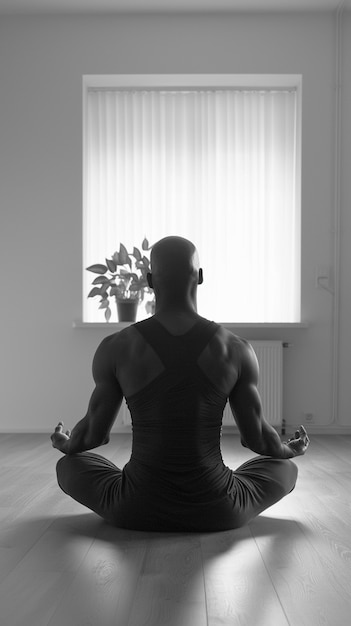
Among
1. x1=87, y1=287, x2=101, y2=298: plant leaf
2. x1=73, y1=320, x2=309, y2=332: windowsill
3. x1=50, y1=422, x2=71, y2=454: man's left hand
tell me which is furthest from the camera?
x1=73, y1=320, x2=309, y2=332: windowsill

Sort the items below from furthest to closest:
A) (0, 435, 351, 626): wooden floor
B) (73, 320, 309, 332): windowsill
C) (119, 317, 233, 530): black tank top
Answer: (73, 320, 309, 332): windowsill → (119, 317, 233, 530): black tank top → (0, 435, 351, 626): wooden floor

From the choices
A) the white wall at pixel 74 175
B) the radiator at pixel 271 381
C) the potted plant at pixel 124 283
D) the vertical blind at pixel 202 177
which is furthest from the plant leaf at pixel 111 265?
the radiator at pixel 271 381

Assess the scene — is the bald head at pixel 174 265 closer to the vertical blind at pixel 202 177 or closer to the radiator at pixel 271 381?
the radiator at pixel 271 381

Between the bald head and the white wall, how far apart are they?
9.89 ft

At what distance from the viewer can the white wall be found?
541 centimetres

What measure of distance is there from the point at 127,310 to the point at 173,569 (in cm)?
334

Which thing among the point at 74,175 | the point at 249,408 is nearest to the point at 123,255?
the point at 74,175

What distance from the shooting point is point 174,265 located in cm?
244

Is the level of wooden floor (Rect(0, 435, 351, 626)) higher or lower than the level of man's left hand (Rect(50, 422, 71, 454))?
lower

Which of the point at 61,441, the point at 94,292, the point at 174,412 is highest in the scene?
the point at 94,292

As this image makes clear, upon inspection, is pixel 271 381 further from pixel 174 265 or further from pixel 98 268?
pixel 174 265

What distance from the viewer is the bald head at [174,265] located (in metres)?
2.44

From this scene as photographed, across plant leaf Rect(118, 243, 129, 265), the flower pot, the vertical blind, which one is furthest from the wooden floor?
the vertical blind

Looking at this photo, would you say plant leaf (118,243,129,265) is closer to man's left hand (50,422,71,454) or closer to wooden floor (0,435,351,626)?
wooden floor (0,435,351,626)
